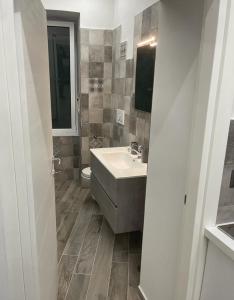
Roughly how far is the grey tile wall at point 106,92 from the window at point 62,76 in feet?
1.59

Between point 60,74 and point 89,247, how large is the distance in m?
2.71

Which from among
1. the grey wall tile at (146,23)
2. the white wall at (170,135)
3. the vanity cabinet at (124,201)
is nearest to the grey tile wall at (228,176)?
the white wall at (170,135)

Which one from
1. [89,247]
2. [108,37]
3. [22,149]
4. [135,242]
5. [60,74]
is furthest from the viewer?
[60,74]

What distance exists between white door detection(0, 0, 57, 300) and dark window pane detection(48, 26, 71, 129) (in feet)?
9.15

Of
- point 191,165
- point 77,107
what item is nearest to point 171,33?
point 191,165

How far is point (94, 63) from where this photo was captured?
11.5 ft

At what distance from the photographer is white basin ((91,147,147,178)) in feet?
7.53

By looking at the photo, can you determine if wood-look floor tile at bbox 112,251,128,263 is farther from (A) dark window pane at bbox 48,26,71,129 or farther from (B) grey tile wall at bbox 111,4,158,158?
(A) dark window pane at bbox 48,26,71,129

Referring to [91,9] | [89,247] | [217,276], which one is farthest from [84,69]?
[217,276]

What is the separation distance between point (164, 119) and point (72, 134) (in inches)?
112

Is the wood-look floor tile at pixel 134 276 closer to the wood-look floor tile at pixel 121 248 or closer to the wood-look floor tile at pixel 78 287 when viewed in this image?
the wood-look floor tile at pixel 121 248

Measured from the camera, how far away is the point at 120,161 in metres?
2.75

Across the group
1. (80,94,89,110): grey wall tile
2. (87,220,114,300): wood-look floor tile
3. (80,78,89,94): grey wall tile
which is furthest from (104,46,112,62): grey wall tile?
(87,220,114,300): wood-look floor tile

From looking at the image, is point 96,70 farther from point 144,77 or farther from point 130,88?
point 144,77
